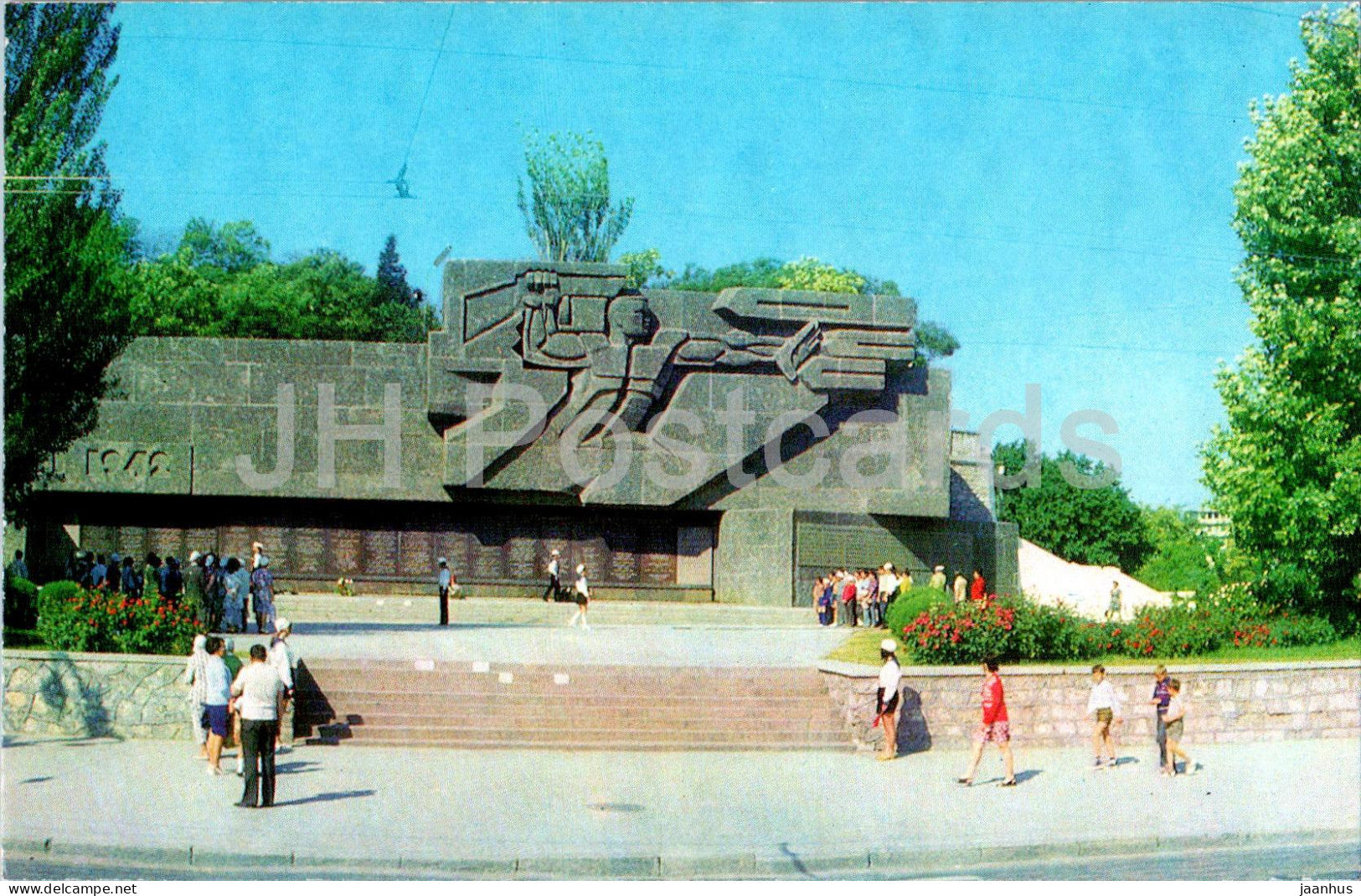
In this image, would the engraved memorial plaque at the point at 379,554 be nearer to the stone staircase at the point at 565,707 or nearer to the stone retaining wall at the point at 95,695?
the stone staircase at the point at 565,707

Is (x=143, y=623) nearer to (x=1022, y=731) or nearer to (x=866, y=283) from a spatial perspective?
(x=1022, y=731)

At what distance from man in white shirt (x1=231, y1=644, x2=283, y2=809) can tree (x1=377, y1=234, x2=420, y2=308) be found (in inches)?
2147

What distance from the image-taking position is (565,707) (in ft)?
64.7

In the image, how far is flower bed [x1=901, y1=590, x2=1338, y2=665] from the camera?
21250 millimetres

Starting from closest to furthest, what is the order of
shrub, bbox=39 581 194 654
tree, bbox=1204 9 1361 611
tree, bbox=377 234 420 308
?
1. shrub, bbox=39 581 194 654
2. tree, bbox=1204 9 1361 611
3. tree, bbox=377 234 420 308

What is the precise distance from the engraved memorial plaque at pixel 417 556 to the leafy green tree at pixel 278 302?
21.1 meters

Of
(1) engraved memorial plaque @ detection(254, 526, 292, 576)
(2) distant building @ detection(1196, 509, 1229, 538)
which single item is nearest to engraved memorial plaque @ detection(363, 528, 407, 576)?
(1) engraved memorial plaque @ detection(254, 526, 292, 576)

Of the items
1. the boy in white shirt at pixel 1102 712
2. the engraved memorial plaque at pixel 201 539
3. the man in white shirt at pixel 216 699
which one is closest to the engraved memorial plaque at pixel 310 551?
the engraved memorial plaque at pixel 201 539

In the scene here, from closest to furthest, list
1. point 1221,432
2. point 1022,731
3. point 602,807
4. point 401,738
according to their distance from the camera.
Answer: point 602,807, point 401,738, point 1022,731, point 1221,432

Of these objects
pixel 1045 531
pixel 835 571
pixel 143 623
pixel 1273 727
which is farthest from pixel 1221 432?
pixel 1045 531

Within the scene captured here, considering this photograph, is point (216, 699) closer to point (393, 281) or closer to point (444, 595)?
point (444, 595)

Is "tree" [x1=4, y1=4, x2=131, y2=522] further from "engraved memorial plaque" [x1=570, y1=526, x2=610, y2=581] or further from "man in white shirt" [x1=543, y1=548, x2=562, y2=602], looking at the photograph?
"engraved memorial plaque" [x1=570, y1=526, x2=610, y2=581]

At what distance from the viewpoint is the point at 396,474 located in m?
37.0

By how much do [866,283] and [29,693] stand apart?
59212 mm
